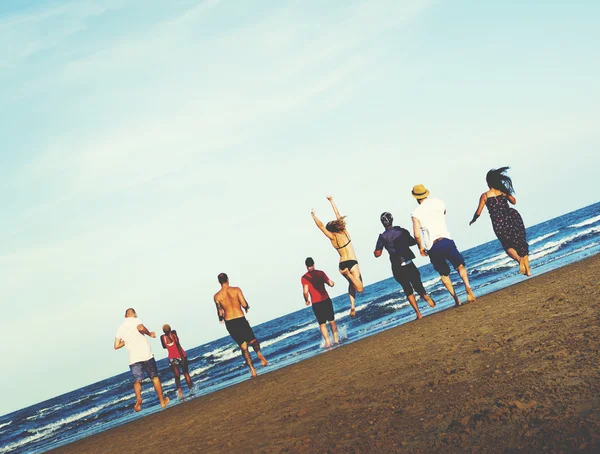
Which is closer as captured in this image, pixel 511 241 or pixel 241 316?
pixel 511 241

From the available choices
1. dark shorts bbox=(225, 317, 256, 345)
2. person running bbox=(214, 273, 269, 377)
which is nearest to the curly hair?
person running bbox=(214, 273, 269, 377)

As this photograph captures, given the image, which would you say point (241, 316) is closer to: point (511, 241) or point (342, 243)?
point (342, 243)

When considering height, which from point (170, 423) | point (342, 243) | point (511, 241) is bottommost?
point (170, 423)

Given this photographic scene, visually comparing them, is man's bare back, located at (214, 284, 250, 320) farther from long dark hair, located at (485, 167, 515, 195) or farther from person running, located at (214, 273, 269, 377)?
long dark hair, located at (485, 167, 515, 195)

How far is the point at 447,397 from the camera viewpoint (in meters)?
3.77

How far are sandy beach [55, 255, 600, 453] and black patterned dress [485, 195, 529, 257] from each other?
57.1 inches

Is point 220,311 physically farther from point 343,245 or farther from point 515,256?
point 515,256

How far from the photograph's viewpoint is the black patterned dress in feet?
30.3

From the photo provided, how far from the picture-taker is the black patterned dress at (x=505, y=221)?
363 inches

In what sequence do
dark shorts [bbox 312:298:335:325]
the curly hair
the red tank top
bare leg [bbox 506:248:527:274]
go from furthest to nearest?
the red tank top
dark shorts [bbox 312:298:335:325]
the curly hair
bare leg [bbox 506:248:527:274]

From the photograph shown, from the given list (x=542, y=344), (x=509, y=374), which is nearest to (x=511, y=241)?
(x=542, y=344)

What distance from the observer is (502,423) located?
116 inches

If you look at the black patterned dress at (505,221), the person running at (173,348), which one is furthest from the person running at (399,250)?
the person running at (173,348)

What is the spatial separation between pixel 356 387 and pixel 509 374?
68.9 inches
